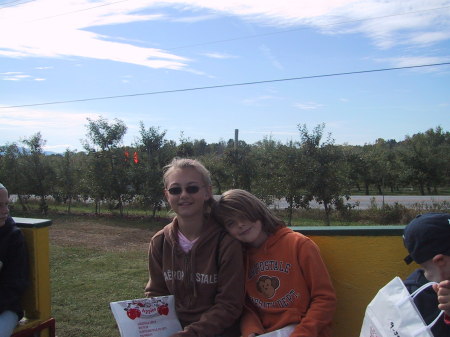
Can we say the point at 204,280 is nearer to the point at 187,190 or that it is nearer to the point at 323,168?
the point at 187,190

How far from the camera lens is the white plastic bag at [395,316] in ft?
4.99

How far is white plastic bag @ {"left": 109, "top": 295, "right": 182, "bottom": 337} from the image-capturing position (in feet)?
7.44

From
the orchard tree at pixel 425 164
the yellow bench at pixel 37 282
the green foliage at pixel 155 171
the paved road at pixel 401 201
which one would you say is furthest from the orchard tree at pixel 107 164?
the orchard tree at pixel 425 164

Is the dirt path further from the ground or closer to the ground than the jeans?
closer to the ground

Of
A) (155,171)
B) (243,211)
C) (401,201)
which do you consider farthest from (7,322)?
(401,201)

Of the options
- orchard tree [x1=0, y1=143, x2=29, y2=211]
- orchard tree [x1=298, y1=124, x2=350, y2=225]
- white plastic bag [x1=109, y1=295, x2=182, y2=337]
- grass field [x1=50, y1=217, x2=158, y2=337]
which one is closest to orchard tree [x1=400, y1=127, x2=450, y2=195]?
orchard tree [x1=298, y1=124, x2=350, y2=225]

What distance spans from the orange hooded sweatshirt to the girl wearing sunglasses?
10 centimetres

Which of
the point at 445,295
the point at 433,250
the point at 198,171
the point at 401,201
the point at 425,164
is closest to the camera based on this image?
the point at 445,295

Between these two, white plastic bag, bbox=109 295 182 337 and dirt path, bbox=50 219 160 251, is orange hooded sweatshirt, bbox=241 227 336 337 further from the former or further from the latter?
dirt path, bbox=50 219 160 251

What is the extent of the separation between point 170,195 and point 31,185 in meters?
16.1

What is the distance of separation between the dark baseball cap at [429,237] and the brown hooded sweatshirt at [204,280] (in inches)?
37.7

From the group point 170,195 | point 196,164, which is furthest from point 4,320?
point 196,164

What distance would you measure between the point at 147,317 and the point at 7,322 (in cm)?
103

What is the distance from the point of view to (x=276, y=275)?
2.28m
